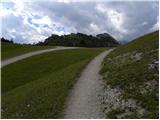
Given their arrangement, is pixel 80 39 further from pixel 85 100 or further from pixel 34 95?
pixel 85 100

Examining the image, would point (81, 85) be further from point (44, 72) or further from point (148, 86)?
point (44, 72)

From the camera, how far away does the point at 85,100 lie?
18594 millimetres

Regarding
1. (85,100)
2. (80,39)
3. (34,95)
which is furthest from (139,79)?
(80,39)

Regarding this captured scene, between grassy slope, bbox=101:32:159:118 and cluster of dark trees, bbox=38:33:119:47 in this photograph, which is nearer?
grassy slope, bbox=101:32:159:118

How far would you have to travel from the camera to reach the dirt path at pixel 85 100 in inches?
643

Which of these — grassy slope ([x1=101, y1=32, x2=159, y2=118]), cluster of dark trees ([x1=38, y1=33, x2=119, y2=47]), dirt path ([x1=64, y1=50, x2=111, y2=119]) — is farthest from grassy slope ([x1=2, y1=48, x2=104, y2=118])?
cluster of dark trees ([x1=38, y1=33, x2=119, y2=47])

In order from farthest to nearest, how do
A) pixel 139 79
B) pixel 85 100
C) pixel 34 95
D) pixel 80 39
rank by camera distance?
pixel 80 39 < pixel 34 95 < pixel 139 79 < pixel 85 100

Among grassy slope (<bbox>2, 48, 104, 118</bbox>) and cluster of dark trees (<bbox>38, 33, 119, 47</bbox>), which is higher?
cluster of dark trees (<bbox>38, 33, 119, 47</bbox>)

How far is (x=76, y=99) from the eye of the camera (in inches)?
745

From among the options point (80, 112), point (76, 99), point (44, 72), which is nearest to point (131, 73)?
point (76, 99)

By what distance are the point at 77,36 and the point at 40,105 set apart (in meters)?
82.8

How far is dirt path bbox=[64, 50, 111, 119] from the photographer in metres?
16.3

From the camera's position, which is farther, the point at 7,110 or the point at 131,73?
the point at 131,73

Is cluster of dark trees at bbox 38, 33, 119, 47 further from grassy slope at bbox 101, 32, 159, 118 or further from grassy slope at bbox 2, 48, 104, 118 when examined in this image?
grassy slope at bbox 101, 32, 159, 118
